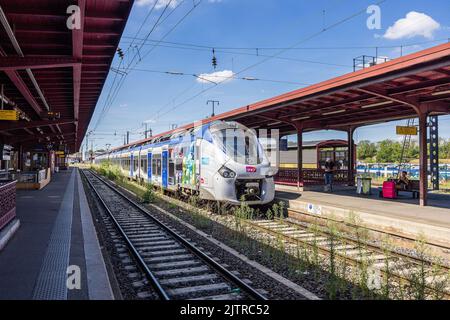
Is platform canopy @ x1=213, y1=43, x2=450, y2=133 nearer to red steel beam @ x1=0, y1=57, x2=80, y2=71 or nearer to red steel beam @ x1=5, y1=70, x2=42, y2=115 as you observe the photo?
red steel beam @ x1=0, y1=57, x2=80, y2=71

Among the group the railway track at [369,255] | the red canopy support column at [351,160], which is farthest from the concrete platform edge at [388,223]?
the red canopy support column at [351,160]

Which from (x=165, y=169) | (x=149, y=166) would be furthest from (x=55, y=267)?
(x=149, y=166)

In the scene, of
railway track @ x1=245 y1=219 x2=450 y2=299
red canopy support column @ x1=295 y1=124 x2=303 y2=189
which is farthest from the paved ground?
red canopy support column @ x1=295 y1=124 x2=303 y2=189

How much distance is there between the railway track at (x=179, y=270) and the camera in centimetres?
533

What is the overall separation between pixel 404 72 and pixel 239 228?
5.56m

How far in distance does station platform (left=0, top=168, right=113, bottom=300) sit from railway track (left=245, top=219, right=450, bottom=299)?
3.83 m

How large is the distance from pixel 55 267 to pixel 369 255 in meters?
5.93

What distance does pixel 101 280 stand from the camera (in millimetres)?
5305

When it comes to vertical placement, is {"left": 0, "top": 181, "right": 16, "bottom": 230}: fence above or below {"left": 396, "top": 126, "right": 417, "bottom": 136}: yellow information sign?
below

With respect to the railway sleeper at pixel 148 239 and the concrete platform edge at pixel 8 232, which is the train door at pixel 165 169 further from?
the concrete platform edge at pixel 8 232

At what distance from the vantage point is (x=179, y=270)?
21.1 feet

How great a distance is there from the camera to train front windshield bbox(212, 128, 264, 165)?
11.7 meters
